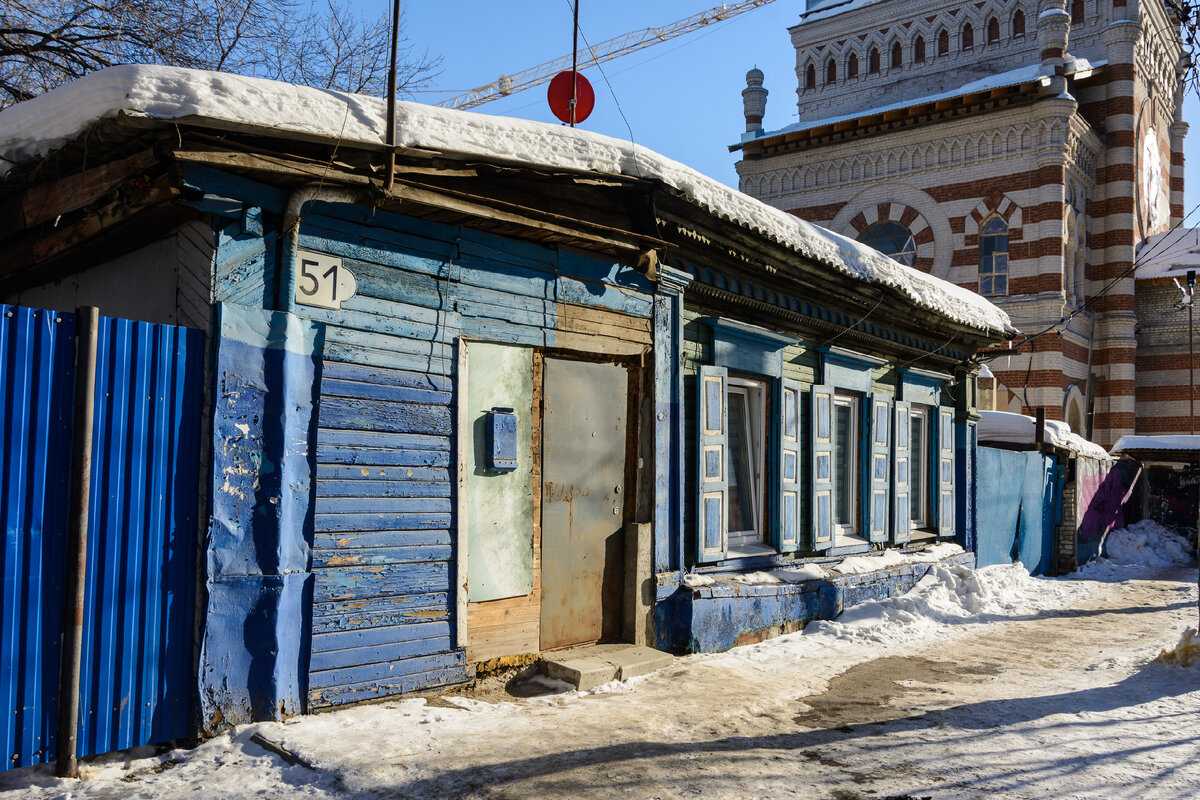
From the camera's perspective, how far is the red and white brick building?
1956cm

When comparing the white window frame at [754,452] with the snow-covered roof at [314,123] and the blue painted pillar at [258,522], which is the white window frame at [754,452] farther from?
the blue painted pillar at [258,522]

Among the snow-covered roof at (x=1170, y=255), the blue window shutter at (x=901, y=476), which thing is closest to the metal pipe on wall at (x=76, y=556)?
the blue window shutter at (x=901, y=476)

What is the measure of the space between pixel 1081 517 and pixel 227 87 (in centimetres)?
1579

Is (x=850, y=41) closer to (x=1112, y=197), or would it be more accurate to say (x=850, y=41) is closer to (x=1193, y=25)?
(x=1112, y=197)

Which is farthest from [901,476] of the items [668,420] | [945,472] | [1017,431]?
[1017,431]

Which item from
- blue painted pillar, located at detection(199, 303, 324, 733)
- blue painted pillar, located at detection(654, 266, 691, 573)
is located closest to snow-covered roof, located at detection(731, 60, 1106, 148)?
blue painted pillar, located at detection(654, 266, 691, 573)

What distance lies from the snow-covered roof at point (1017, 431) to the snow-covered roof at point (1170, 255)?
8.37 metres

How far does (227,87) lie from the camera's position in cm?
414

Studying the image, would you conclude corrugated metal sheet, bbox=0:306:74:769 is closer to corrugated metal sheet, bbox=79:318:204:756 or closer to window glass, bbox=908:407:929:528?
corrugated metal sheet, bbox=79:318:204:756

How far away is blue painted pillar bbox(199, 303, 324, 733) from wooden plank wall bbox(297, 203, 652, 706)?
134mm

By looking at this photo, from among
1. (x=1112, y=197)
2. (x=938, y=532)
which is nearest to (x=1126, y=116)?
(x=1112, y=197)

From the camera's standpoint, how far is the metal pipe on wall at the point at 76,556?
369 centimetres

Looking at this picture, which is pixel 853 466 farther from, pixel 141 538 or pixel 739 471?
pixel 141 538

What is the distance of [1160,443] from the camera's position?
1770cm
